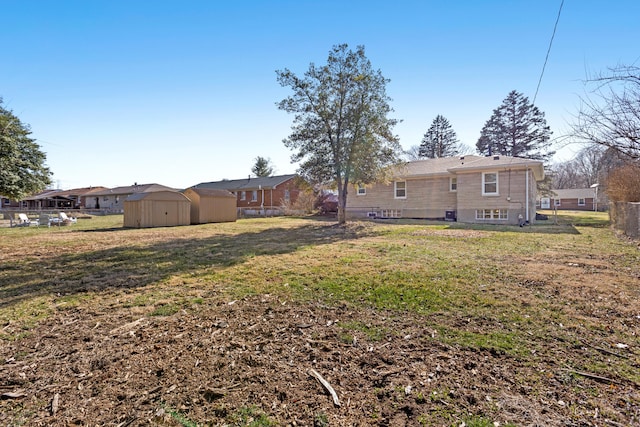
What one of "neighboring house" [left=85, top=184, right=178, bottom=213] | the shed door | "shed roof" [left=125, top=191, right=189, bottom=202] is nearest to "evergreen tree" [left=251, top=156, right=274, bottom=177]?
"neighboring house" [left=85, top=184, right=178, bottom=213]

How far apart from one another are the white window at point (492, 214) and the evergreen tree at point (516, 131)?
81.1ft

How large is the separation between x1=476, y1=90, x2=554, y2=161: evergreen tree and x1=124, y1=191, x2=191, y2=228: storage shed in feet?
122

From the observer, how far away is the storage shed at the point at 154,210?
16.6 metres

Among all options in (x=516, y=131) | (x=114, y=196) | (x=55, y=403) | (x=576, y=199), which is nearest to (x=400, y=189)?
(x=55, y=403)

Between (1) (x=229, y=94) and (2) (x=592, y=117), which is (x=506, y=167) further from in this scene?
(1) (x=229, y=94)

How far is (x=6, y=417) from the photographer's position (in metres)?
1.98

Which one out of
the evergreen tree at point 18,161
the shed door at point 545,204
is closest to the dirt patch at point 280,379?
the evergreen tree at point 18,161

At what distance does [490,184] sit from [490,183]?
0.18 ft

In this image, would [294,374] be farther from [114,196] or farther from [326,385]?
[114,196]

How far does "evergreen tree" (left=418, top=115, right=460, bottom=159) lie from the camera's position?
45.4m

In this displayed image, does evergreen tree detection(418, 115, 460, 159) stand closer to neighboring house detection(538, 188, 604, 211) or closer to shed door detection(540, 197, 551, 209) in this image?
neighboring house detection(538, 188, 604, 211)

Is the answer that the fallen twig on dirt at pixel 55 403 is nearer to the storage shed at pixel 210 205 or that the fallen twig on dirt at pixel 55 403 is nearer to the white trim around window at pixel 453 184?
the storage shed at pixel 210 205

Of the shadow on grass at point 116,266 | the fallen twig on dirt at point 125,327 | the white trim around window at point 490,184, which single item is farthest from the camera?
the white trim around window at point 490,184

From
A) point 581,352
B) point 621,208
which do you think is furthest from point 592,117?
point 621,208
